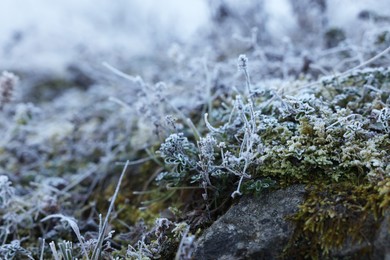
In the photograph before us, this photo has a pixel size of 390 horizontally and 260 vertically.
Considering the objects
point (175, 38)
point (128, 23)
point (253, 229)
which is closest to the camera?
point (253, 229)

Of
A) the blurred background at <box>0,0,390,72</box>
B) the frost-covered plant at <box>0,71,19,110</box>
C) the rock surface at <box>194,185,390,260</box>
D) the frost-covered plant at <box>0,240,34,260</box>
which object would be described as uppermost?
the blurred background at <box>0,0,390,72</box>

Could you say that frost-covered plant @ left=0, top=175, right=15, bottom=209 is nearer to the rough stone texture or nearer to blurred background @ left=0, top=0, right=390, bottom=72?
the rough stone texture

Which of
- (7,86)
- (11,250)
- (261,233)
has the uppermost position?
(7,86)

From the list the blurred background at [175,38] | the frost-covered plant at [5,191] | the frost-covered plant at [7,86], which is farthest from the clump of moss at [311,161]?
the frost-covered plant at [7,86]

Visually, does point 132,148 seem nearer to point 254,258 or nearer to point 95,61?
point 254,258

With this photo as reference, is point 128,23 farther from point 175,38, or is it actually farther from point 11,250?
point 11,250

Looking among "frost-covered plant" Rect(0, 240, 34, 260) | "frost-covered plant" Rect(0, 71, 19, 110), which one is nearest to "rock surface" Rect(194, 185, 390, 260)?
"frost-covered plant" Rect(0, 240, 34, 260)

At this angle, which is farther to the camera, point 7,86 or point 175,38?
point 175,38

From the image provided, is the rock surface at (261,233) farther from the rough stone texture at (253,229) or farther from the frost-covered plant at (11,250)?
the frost-covered plant at (11,250)

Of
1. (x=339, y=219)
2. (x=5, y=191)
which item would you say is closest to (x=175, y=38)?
(x=5, y=191)
